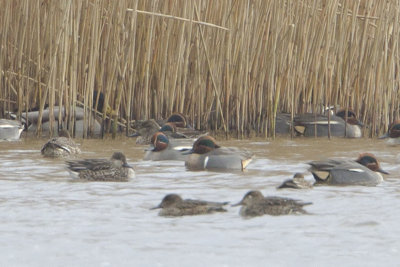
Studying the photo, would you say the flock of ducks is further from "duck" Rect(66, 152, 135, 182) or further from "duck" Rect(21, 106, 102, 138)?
"duck" Rect(21, 106, 102, 138)

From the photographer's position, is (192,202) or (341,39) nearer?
(192,202)

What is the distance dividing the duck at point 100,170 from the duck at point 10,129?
319cm

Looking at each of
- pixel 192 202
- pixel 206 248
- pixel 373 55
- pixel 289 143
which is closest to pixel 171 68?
pixel 289 143

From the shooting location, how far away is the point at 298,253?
19.8ft

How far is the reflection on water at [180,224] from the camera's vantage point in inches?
234

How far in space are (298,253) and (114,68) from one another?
6480mm

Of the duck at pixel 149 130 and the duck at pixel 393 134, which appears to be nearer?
the duck at pixel 149 130

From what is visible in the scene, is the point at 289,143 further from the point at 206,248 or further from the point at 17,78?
the point at 206,248

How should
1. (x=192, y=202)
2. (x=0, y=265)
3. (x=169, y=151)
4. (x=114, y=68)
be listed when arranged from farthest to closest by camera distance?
(x=114, y=68) → (x=169, y=151) → (x=192, y=202) → (x=0, y=265)

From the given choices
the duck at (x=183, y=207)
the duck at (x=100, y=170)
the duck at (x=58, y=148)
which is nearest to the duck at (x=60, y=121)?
the duck at (x=58, y=148)

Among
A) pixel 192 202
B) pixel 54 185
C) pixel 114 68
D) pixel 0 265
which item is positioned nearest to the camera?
pixel 0 265

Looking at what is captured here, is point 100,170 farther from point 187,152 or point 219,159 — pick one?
point 187,152

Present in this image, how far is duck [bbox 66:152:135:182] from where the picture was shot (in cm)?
907

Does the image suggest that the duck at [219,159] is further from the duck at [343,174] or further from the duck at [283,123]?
the duck at [283,123]
